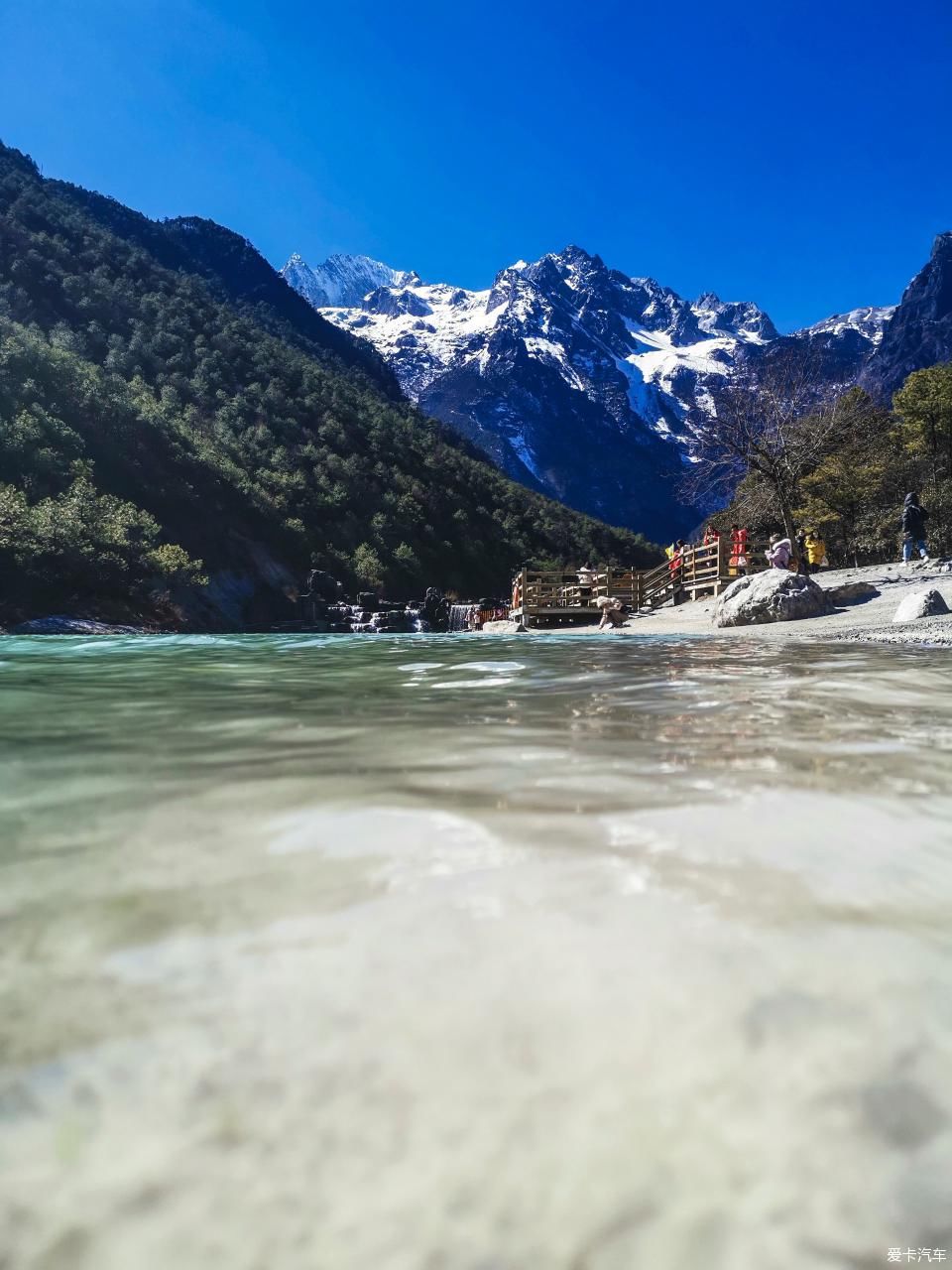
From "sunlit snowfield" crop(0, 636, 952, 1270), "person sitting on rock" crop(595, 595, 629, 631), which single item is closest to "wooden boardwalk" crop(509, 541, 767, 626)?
"person sitting on rock" crop(595, 595, 629, 631)

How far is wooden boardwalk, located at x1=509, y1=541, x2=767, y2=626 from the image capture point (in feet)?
85.7

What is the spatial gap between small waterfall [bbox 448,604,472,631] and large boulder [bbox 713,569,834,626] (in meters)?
21.2

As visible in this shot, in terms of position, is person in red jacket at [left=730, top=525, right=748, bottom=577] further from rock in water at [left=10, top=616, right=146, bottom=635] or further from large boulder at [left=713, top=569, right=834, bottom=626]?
rock in water at [left=10, top=616, right=146, bottom=635]

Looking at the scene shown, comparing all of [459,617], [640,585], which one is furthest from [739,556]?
[459,617]

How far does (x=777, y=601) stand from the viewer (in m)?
15.7

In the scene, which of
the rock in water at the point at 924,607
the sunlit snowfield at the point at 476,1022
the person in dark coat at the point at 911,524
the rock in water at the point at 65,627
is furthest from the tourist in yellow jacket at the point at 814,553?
the sunlit snowfield at the point at 476,1022

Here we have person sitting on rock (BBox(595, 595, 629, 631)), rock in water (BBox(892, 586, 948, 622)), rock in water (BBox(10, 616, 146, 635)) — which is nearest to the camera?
rock in water (BBox(892, 586, 948, 622))

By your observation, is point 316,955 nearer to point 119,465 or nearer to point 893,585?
point 893,585

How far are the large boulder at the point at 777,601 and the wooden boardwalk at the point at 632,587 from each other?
898 centimetres

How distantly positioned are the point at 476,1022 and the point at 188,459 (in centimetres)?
5646

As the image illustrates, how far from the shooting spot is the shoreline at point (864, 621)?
33.6 ft

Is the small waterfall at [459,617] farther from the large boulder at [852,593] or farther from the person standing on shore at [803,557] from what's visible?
the large boulder at [852,593]

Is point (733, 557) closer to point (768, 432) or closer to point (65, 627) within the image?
point (768, 432)

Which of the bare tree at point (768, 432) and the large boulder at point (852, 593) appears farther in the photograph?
the bare tree at point (768, 432)
